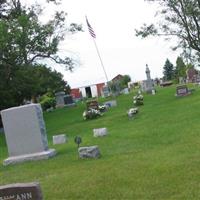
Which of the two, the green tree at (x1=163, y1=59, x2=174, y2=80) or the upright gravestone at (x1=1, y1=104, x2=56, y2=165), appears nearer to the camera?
the upright gravestone at (x1=1, y1=104, x2=56, y2=165)

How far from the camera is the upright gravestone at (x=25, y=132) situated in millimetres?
13992

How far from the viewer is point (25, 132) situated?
46.4 feet

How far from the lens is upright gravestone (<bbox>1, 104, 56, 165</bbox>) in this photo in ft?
45.9

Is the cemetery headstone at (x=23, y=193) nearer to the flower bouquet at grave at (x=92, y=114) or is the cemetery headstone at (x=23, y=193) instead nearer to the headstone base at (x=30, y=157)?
the headstone base at (x=30, y=157)

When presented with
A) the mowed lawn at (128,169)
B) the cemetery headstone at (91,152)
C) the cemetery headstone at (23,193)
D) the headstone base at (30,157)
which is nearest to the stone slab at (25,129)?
the headstone base at (30,157)

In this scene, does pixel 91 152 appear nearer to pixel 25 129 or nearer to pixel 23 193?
pixel 25 129

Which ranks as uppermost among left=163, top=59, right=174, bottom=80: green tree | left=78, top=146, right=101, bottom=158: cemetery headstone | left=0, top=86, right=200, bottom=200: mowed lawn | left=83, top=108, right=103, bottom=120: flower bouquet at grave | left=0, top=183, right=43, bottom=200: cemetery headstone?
left=163, top=59, right=174, bottom=80: green tree

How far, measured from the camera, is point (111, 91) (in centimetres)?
5347

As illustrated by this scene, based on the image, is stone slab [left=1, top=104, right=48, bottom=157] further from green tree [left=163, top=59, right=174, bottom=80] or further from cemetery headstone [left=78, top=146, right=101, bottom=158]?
green tree [left=163, top=59, right=174, bottom=80]

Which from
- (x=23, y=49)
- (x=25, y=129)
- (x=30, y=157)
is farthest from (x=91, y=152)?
(x=23, y=49)

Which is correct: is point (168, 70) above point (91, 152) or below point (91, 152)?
above

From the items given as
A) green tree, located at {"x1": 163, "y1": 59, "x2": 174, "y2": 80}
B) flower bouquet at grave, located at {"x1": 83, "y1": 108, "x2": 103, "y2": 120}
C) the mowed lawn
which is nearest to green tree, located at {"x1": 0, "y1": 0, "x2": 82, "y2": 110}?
flower bouquet at grave, located at {"x1": 83, "y1": 108, "x2": 103, "y2": 120}

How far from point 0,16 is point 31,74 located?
31.1ft

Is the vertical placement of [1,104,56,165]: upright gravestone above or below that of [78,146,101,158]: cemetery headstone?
above
